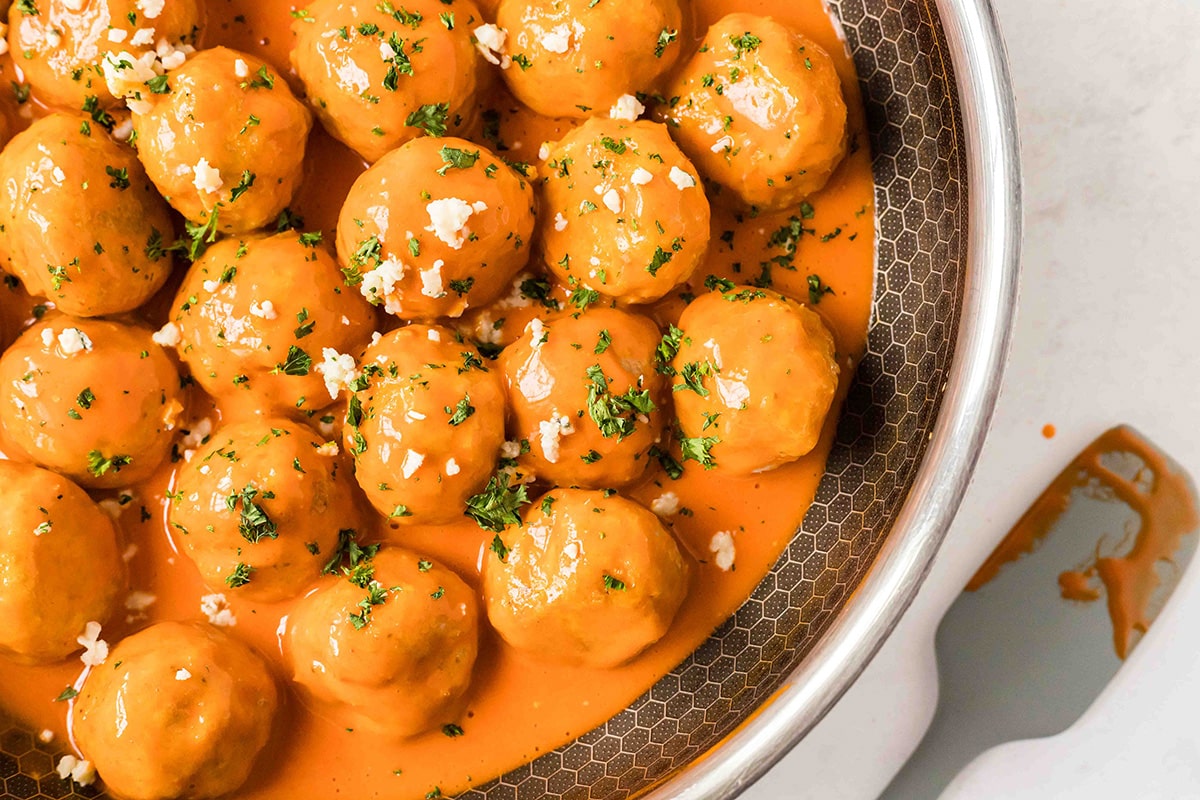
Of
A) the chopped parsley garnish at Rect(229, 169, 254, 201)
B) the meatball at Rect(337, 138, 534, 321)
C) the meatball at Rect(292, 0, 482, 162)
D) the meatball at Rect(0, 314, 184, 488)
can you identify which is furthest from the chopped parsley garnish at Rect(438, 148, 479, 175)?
the meatball at Rect(0, 314, 184, 488)

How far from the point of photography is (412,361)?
5.35ft

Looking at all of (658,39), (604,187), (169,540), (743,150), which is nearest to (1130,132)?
(743,150)

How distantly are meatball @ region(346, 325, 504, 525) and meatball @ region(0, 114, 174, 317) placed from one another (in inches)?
18.1

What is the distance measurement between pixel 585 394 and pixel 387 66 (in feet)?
2.16

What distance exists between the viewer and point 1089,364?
2090 mm

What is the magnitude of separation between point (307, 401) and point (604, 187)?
67 centimetres

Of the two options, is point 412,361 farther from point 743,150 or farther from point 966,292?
point 966,292

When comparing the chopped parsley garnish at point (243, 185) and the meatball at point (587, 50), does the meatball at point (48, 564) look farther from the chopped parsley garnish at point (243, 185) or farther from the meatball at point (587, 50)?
the meatball at point (587, 50)

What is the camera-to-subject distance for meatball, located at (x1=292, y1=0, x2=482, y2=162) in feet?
5.33

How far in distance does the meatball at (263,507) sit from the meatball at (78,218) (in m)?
0.33

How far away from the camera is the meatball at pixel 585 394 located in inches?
64.2

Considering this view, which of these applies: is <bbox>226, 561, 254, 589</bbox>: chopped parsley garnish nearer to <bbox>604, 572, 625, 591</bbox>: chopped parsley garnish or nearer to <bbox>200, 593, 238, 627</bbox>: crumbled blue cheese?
<bbox>200, 593, 238, 627</bbox>: crumbled blue cheese

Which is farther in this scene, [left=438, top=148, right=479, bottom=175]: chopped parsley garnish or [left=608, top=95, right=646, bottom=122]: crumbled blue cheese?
[left=608, top=95, right=646, bottom=122]: crumbled blue cheese

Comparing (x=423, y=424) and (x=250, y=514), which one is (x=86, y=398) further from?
(x=423, y=424)
